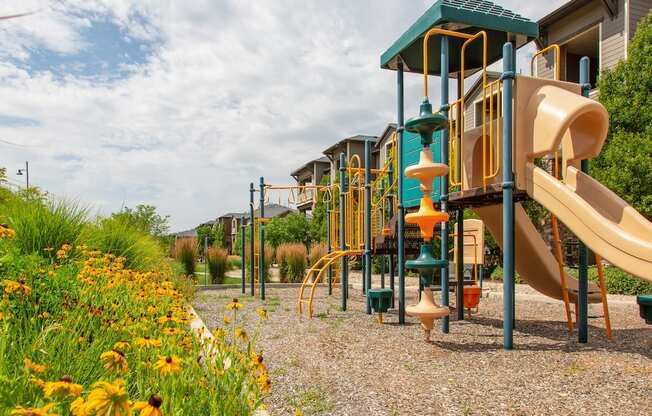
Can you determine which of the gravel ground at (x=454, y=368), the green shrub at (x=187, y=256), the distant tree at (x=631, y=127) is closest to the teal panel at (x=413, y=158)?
the gravel ground at (x=454, y=368)

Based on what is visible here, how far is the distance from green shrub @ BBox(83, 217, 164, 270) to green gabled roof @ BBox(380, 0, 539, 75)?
4.89 m

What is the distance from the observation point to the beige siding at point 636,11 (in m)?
14.5

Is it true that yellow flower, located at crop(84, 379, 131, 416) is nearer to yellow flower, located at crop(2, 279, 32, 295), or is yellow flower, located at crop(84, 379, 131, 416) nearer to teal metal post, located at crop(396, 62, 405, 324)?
yellow flower, located at crop(2, 279, 32, 295)

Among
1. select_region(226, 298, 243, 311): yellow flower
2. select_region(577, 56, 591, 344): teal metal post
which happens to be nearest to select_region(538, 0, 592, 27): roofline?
select_region(577, 56, 591, 344): teal metal post

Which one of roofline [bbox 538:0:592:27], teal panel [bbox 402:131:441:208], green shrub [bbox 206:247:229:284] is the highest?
roofline [bbox 538:0:592:27]

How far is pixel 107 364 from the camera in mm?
1548

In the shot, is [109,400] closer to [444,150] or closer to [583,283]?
[444,150]

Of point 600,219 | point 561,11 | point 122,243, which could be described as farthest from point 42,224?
point 561,11

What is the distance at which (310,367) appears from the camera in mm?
4574

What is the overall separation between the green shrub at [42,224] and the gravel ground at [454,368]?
2303 millimetres

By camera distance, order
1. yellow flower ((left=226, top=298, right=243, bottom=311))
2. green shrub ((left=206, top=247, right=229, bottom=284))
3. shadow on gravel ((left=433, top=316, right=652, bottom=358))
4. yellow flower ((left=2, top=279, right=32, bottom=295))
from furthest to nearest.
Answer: green shrub ((left=206, top=247, right=229, bottom=284)), shadow on gravel ((left=433, top=316, right=652, bottom=358)), yellow flower ((left=226, top=298, right=243, bottom=311)), yellow flower ((left=2, top=279, right=32, bottom=295))

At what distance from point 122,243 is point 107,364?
685cm

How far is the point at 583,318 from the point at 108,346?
5.21 meters

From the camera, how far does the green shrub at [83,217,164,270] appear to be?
7512mm
